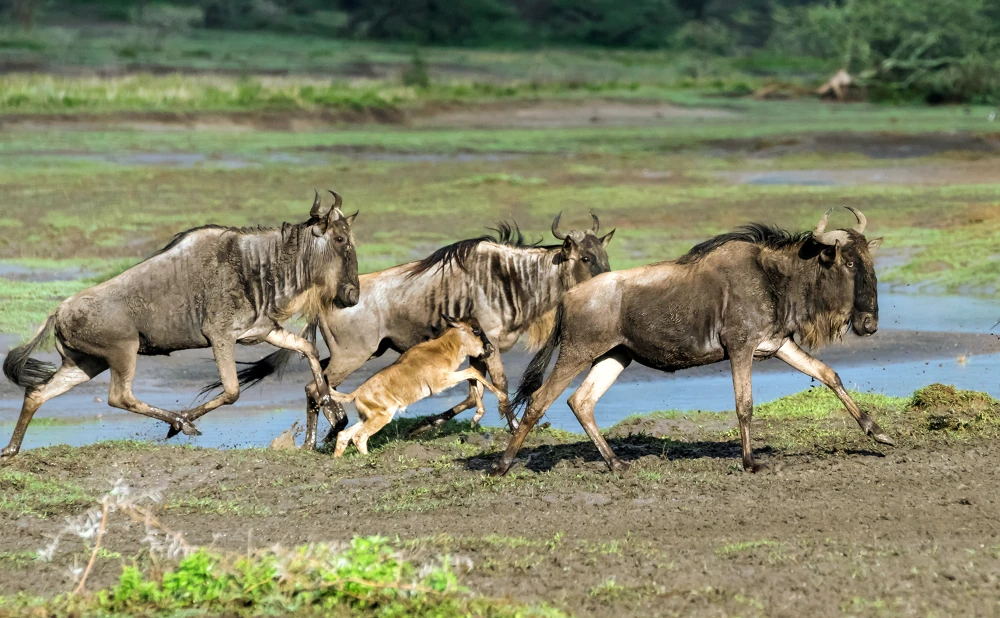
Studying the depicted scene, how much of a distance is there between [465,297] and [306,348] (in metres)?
1.25

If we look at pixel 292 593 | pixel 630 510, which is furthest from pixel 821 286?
pixel 292 593

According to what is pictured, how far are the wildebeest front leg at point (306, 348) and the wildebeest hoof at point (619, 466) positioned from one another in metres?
2.28

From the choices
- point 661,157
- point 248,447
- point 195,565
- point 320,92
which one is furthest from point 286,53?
point 195,565

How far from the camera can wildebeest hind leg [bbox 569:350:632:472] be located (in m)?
8.80

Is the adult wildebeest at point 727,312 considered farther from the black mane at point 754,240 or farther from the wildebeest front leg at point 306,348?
the wildebeest front leg at point 306,348

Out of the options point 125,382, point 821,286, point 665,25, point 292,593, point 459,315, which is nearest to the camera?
point 292,593

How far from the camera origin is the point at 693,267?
895 cm

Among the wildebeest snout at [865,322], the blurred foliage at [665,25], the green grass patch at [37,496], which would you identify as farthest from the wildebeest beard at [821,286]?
the blurred foliage at [665,25]

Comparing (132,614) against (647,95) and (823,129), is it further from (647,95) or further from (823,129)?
Answer: (647,95)

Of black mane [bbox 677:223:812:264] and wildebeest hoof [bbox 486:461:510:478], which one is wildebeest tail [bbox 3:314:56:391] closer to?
wildebeest hoof [bbox 486:461:510:478]

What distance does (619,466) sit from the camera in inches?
344

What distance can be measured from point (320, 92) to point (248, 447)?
30478 mm

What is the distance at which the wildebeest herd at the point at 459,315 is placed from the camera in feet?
28.8

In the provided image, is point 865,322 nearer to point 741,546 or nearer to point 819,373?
point 819,373
